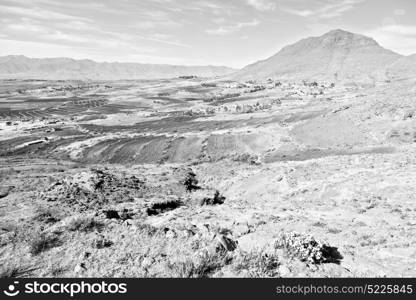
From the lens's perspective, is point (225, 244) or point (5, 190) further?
point (5, 190)

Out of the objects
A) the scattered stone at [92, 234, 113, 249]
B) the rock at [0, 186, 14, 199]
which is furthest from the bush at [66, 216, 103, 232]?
the rock at [0, 186, 14, 199]

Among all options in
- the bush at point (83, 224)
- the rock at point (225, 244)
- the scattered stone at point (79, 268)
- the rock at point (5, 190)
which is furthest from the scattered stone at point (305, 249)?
the rock at point (5, 190)

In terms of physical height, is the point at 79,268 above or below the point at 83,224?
above

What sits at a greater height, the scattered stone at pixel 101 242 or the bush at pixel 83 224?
the scattered stone at pixel 101 242

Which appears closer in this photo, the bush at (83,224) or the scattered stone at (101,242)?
the scattered stone at (101,242)

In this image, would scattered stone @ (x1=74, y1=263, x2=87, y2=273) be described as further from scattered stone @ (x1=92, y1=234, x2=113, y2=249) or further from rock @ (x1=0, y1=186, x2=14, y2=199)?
rock @ (x1=0, y1=186, x2=14, y2=199)

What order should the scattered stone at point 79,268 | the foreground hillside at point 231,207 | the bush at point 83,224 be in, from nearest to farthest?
the scattered stone at point 79,268
the foreground hillside at point 231,207
the bush at point 83,224

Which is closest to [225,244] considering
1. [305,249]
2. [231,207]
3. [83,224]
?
[305,249]

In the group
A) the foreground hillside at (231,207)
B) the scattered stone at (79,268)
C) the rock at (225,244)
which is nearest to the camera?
the scattered stone at (79,268)

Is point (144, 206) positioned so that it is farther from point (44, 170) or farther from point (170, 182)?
point (44, 170)

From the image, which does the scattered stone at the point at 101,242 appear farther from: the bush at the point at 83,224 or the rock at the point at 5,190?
the rock at the point at 5,190

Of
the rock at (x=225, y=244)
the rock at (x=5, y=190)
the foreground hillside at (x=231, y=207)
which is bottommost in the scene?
the rock at (x=5, y=190)

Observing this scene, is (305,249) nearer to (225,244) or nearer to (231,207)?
(225,244)

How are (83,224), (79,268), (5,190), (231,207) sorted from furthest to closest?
(5,190) → (231,207) → (83,224) → (79,268)
